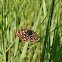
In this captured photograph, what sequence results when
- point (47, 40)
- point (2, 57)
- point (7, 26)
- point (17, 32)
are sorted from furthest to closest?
point (7, 26), point (17, 32), point (2, 57), point (47, 40)

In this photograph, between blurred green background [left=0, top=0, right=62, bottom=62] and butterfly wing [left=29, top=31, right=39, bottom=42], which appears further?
butterfly wing [left=29, top=31, right=39, bottom=42]

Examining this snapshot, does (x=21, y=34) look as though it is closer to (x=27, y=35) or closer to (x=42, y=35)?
(x=27, y=35)

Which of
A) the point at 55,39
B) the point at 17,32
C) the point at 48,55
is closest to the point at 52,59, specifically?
the point at 48,55

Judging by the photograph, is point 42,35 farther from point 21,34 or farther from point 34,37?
point 21,34

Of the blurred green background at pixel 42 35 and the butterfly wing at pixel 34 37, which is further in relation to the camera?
the butterfly wing at pixel 34 37

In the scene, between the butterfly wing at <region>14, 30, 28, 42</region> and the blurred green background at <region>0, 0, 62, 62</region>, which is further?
the butterfly wing at <region>14, 30, 28, 42</region>

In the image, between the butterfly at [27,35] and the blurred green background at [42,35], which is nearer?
the blurred green background at [42,35]

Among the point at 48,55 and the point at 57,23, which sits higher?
the point at 57,23

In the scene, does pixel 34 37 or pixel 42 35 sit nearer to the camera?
pixel 42 35

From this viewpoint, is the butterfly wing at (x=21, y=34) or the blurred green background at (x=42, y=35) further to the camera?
the butterfly wing at (x=21, y=34)

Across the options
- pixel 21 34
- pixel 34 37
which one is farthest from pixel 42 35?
pixel 21 34

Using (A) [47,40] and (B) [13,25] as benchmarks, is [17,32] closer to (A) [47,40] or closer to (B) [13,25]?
(B) [13,25]
